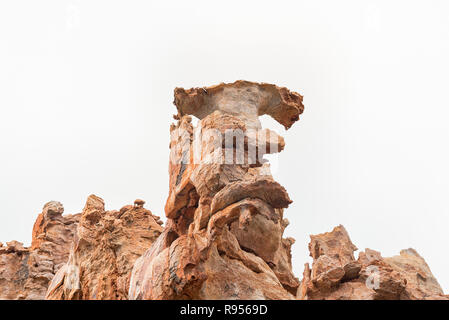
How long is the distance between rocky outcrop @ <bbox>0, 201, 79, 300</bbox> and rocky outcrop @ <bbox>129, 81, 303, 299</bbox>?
452 inches

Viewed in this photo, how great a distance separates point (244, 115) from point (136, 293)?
9.39 metres

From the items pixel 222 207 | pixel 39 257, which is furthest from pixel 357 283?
pixel 39 257

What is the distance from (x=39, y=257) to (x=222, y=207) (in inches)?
688

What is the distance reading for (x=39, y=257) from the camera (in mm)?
28594

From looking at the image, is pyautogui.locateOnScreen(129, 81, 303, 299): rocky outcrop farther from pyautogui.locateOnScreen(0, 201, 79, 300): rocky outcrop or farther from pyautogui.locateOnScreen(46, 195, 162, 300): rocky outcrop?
pyautogui.locateOnScreen(0, 201, 79, 300): rocky outcrop

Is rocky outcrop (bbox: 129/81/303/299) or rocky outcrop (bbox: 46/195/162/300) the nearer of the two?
rocky outcrop (bbox: 129/81/303/299)

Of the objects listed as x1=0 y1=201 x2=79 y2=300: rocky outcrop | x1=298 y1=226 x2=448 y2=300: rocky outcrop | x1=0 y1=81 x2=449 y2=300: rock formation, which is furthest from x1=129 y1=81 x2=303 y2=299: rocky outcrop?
x1=0 y1=201 x2=79 y2=300: rocky outcrop

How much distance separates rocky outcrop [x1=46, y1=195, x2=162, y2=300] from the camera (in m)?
19.2

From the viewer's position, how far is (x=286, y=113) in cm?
2411

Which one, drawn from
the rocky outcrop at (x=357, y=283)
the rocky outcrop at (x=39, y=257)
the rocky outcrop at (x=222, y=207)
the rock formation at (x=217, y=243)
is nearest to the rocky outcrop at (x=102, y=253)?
the rock formation at (x=217, y=243)

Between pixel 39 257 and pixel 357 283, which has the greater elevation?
pixel 39 257

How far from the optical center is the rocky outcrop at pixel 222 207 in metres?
15.0

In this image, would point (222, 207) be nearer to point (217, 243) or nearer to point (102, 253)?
point (217, 243)
